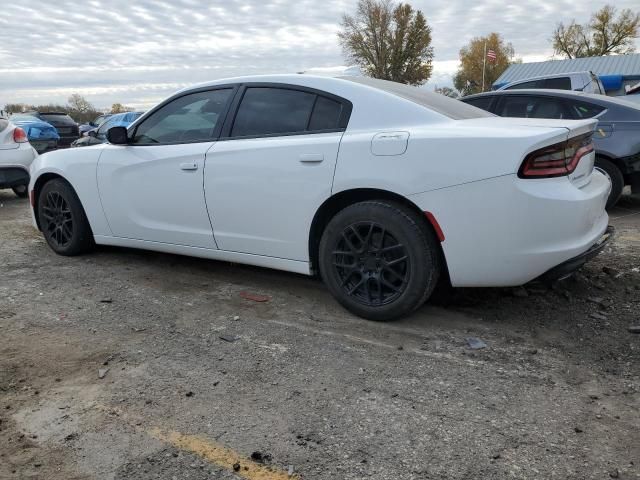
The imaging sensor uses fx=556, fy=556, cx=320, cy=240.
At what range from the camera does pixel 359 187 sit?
11.1 feet

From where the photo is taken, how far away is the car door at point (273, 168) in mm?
3594

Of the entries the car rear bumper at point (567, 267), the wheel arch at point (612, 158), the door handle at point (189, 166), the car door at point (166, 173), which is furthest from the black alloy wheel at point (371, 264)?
the wheel arch at point (612, 158)

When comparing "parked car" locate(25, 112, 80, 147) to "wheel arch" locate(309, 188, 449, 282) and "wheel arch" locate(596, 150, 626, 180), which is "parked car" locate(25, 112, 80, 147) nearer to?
"wheel arch" locate(596, 150, 626, 180)

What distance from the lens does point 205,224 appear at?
13.6ft

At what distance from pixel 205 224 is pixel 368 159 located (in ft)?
4.73

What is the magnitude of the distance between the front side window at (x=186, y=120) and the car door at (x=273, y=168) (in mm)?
189

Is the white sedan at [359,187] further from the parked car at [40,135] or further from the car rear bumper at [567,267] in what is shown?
the parked car at [40,135]

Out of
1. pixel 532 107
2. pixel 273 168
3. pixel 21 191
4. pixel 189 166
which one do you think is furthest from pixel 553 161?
pixel 21 191

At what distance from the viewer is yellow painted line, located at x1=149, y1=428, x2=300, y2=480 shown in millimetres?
2176

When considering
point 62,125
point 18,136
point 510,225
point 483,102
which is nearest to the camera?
point 510,225

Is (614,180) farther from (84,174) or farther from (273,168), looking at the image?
(84,174)

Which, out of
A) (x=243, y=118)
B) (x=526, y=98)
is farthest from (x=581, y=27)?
(x=243, y=118)

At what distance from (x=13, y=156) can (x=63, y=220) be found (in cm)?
371

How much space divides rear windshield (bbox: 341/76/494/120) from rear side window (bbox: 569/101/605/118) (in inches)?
130
